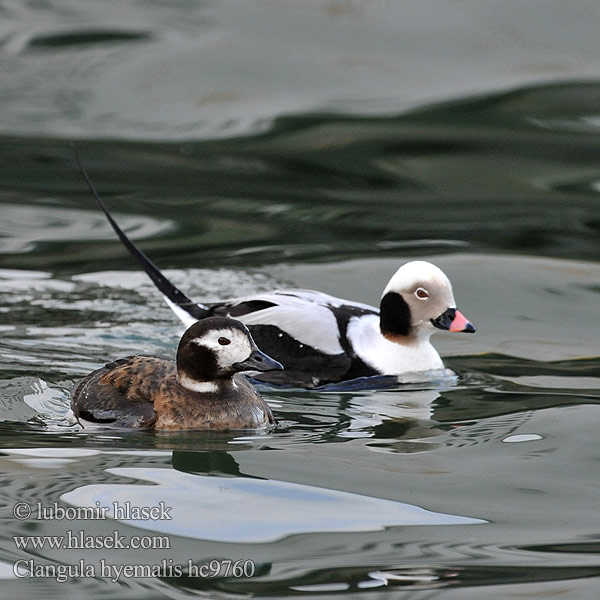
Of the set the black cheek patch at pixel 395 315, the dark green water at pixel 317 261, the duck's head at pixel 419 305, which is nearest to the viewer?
the dark green water at pixel 317 261

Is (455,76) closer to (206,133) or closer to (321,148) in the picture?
(321,148)

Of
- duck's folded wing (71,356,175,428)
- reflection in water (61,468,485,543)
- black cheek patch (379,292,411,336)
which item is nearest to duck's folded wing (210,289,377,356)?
black cheek patch (379,292,411,336)

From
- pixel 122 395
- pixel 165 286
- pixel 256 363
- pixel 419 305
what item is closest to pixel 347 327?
pixel 419 305

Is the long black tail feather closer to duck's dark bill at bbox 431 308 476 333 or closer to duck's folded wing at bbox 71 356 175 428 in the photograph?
duck's dark bill at bbox 431 308 476 333

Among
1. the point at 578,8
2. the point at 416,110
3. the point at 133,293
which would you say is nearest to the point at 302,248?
the point at 133,293

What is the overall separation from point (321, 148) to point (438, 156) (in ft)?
2.95

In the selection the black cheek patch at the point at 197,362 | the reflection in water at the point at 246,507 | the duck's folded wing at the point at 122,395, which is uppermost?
the black cheek patch at the point at 197,362

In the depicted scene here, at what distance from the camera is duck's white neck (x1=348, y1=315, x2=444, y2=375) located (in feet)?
22.6

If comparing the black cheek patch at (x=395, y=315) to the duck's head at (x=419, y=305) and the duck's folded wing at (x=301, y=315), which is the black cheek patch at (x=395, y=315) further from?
the duck's folded wing at (x=301, y=315)

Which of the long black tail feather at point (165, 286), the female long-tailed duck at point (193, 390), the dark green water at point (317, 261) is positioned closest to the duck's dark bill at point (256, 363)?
the female long-tailed duck at point (193, 390)

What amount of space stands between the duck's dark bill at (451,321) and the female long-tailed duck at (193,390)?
1487 mm

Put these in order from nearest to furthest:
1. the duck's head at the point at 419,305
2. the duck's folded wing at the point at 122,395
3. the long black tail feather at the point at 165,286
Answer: the duck's folded wing at the point at 122,395, the duck's head at the point at 419,305, the long black tail feather at the point at 165,286

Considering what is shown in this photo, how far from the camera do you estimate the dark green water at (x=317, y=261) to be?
13.9ft

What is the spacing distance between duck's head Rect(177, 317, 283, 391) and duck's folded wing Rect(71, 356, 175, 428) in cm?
Result: 16
